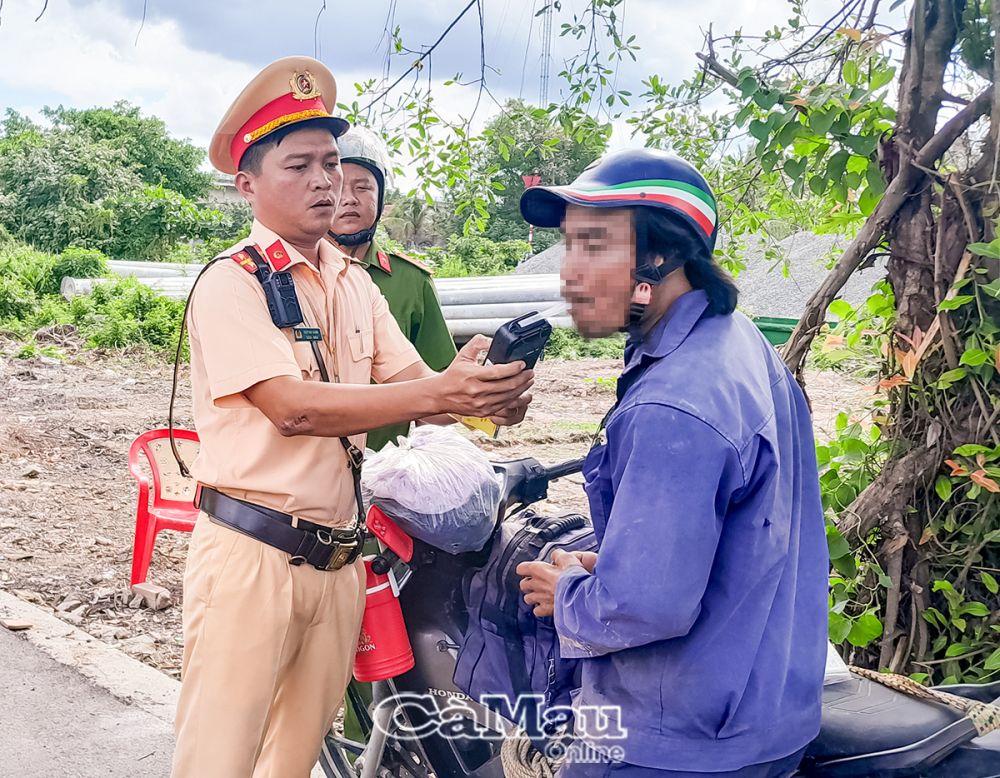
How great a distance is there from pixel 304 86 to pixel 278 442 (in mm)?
884

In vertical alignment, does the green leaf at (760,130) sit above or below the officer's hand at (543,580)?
above

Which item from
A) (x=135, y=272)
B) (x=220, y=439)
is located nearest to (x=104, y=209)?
(x=135, y=272)

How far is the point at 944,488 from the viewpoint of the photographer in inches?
109

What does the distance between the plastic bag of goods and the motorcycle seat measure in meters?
0.83

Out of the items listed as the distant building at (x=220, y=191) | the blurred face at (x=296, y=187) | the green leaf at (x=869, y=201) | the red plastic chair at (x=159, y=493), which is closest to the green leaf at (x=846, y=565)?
the green leaf at (x=869, y=201)

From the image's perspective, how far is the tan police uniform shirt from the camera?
87.0 inches

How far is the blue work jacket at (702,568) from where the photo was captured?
1521mm

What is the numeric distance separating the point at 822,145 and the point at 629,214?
55.6 inches

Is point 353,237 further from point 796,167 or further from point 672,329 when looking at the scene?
point 672,329

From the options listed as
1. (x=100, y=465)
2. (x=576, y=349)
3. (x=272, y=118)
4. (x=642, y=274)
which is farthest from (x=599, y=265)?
(x=576, y=349)

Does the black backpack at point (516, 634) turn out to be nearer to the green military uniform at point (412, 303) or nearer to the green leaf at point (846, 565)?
the green leaf at point (846, 565)

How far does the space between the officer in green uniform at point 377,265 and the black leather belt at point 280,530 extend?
796mm

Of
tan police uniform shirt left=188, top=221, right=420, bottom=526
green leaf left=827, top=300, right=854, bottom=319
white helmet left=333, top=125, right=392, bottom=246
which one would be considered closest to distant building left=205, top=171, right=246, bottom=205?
white helmet left=333, top=125, right=392, bottom=246

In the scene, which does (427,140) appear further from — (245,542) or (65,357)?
(65,357)
